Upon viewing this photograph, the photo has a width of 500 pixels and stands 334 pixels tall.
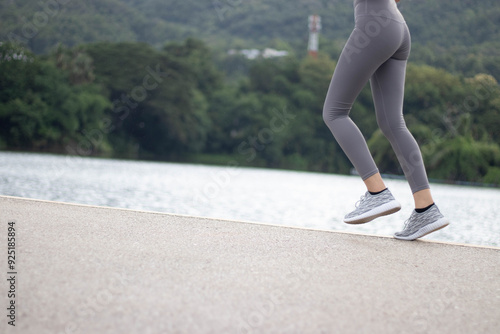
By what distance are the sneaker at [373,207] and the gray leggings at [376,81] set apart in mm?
107

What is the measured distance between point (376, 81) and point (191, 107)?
172 feet

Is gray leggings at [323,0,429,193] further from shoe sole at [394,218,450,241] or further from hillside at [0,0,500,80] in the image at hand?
hillside at [0,0,500,80]

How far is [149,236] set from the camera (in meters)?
2.76

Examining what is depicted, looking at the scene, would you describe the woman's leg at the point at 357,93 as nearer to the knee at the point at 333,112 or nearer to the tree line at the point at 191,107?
the knee at the point at 333,112

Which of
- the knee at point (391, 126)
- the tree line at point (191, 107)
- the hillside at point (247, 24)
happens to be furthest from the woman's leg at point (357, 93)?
the hillside at point (247, 24)

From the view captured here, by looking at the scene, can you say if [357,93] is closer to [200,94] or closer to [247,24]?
[200,94]

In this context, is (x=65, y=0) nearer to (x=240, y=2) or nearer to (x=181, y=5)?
(x=181, y=5)

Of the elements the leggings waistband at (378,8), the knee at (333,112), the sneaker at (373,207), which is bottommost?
the sneaker at (373,207)

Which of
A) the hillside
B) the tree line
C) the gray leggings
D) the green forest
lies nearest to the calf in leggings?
the gray leggings

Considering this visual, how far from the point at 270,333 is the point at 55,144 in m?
46.2

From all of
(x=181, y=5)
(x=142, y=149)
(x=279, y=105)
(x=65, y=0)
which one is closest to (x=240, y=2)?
(x=181, y=5)

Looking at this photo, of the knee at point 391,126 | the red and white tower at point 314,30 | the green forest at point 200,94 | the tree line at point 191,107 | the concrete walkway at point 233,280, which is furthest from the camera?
the red and white tower at point 314,30

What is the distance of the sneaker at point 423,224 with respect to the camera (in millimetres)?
2986

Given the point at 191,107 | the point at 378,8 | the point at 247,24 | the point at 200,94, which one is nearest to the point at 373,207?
the point at 378,8
